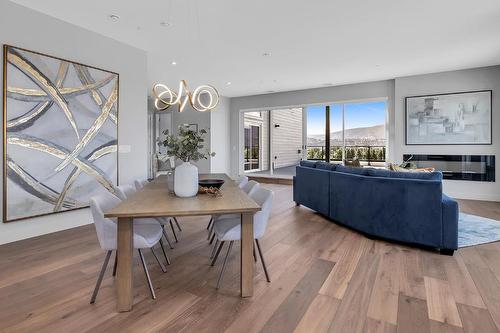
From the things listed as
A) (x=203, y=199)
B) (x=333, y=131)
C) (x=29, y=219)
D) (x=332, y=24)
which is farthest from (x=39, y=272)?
(x=333, y=131)

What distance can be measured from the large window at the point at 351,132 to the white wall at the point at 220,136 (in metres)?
2.90

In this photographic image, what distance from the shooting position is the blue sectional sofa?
3035 mm

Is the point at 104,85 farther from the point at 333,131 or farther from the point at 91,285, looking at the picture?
the point at 333,131

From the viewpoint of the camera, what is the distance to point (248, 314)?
6.36 ft

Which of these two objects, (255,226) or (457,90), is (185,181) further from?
(457,90)

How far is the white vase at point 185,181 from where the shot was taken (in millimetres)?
2430

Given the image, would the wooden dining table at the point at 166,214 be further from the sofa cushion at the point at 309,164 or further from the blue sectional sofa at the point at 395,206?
the sofa cushion at the point at 309,164

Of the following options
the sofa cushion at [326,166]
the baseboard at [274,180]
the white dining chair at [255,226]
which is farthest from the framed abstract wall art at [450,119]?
the white dining chair at [255,226]

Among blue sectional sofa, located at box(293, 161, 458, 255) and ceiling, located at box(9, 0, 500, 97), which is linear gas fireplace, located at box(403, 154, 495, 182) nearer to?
ceiling, located at box(9, 0, 500, 97)

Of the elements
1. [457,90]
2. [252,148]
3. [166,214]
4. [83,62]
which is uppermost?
[457,90]

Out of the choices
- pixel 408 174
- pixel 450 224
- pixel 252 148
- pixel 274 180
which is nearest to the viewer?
pixel 450 224

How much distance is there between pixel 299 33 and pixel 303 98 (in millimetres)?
4034

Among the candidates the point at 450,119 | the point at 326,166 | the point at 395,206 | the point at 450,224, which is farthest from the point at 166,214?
the point at 450,119

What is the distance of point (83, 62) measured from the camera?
3.98 meters
